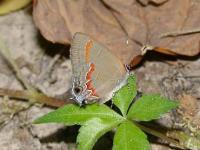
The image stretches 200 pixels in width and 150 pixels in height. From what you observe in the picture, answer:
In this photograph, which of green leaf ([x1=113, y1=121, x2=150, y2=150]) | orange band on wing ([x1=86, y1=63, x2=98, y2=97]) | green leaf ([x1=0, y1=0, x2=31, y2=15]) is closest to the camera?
green leaf ([x1=113, y1=121, x2=150, y2=150])

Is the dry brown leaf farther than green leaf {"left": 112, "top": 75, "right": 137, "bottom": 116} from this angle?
Yes

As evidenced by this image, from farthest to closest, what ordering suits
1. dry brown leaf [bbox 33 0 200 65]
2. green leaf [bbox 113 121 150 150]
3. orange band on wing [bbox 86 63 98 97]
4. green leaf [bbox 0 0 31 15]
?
green leaf [bbox 0 0 31 15], dry brown leaf [bbox 33 0 200 65], orange band on wing [bbox 86 63 98 97], green leaf [bbox 113 121 150 150]

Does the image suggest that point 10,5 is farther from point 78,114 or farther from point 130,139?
point 130,139

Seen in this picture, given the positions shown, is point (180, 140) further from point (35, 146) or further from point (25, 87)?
point (25, 87)

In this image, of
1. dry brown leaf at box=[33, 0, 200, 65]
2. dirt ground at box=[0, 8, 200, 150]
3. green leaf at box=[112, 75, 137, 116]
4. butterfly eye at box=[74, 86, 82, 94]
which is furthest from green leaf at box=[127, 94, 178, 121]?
dry brown leaf at box=[33, 0, 200, 65]

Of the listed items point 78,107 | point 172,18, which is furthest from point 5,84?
Answer: point 172,18

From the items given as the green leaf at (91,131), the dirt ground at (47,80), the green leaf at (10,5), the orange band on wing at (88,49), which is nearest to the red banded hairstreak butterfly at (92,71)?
the orange band on wing at (88,49)

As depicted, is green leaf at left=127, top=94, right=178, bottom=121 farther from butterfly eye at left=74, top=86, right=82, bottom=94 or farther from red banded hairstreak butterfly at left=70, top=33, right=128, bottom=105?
butterfly eye at left=74, top=86, right=82, bottom=94
